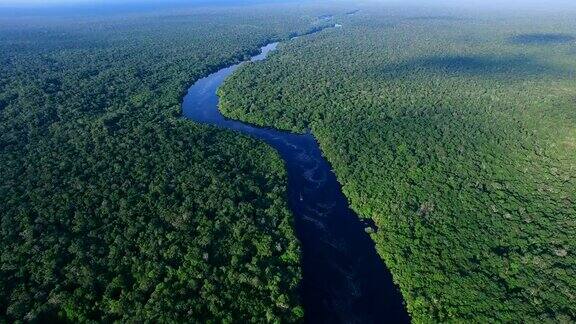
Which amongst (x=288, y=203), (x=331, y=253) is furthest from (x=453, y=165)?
(x=288, y=203)

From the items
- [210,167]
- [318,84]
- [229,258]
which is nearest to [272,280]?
[229,258]

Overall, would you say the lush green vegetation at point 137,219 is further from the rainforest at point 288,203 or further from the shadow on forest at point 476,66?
the shadow on forest at point 476,66

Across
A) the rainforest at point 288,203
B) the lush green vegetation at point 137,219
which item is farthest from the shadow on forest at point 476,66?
the lush green vegetation at point 137,219

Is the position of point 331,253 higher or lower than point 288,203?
lower

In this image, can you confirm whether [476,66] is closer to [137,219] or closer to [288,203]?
[288,203]

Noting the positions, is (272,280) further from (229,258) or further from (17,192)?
(17,192)

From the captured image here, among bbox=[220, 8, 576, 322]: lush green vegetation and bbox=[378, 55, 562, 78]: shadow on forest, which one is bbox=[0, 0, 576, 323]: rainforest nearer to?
bbox=[220, 8, 576, 322]: lush green vegetation
